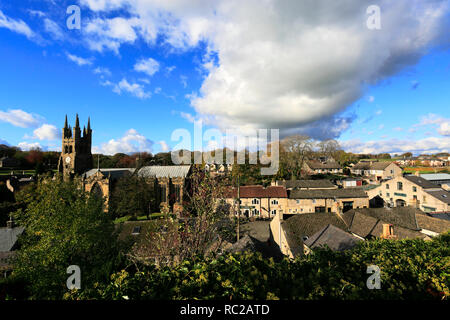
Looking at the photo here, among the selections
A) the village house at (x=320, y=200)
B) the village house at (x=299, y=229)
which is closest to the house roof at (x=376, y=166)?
the village house at (x=320, y=200)

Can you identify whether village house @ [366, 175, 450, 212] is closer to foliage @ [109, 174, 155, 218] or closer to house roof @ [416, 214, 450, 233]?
house roof @ [416, 214, 450, 233]

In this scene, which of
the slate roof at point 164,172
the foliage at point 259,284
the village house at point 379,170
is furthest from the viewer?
the village house at point 379,170

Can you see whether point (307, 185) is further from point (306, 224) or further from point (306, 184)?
point (306, 224)

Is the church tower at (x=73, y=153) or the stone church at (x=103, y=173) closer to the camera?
the stone church at (x=103, y=173)

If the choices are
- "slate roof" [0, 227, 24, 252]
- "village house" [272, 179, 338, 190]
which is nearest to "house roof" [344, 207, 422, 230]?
"village house" [272, 179, 338, 190]

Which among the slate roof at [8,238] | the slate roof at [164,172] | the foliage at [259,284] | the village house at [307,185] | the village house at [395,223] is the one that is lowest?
the slate roof at [8,238]

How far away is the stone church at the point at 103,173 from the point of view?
46062mm

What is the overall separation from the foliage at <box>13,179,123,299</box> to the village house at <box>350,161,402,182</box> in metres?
73.4

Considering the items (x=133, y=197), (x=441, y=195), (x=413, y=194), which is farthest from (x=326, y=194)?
(x=133, y=197)

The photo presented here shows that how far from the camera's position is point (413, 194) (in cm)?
3797

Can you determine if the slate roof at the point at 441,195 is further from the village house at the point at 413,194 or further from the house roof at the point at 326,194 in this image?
the house roof at the point at 326,194

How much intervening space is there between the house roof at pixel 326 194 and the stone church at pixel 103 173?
22979 mm
